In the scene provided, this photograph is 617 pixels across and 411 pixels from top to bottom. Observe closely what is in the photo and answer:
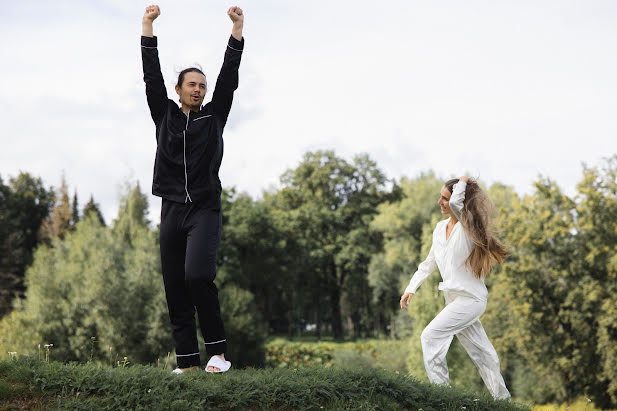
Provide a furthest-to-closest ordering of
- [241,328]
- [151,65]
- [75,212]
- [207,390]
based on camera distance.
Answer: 1. [75,212]
2. [241,328]
3. [151,65]
4. [207,390]

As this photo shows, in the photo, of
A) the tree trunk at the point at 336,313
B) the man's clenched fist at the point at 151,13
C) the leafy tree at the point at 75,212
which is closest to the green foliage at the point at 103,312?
the tree trunk at the point at 336,313

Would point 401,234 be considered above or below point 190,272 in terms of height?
above

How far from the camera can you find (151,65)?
5891 mm

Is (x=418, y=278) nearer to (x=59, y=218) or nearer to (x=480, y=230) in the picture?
(x=480, y=230)

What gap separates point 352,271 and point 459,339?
52.0 metres

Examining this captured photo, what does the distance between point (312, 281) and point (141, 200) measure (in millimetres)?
19053

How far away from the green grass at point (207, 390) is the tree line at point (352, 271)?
1895cm

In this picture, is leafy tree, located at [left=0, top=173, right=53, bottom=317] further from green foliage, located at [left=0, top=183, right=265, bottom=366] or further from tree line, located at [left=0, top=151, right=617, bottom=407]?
green foliage, located at [left=0, top=183, right=265, bottom=366]

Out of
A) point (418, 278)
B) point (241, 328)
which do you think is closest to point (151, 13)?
point (418, 278)

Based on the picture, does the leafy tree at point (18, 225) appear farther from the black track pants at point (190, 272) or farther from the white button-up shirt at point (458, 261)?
the white button-up shirt at point (458, 261)

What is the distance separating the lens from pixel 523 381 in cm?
3684

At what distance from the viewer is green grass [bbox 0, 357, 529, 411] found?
15.3 ft

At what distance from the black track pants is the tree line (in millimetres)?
18422

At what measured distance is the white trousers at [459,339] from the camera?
21.4 feet
